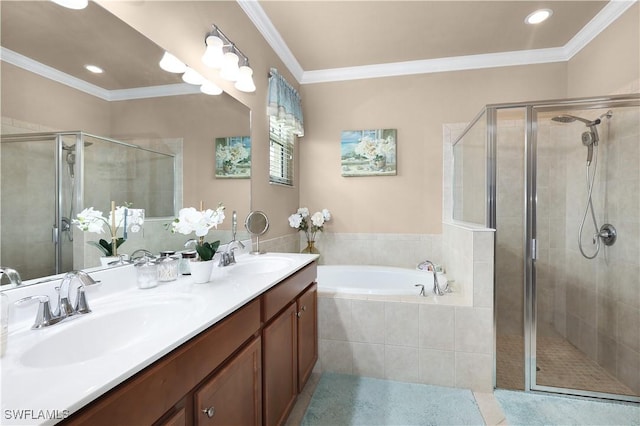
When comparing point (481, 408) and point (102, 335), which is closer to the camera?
point (102, 335)

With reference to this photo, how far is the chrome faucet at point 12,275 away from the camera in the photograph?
799 mm

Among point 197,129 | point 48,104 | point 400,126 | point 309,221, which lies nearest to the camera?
point 48,104

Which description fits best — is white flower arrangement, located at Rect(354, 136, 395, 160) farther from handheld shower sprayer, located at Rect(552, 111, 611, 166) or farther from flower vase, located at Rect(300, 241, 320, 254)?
handheld shower sprayer, located at Rect(552, 111, 611, 166)

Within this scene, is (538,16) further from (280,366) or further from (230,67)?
(280,366)

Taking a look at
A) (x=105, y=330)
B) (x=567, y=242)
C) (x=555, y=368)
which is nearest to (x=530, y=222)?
(x=567, y=242)

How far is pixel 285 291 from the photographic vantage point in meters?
1.46

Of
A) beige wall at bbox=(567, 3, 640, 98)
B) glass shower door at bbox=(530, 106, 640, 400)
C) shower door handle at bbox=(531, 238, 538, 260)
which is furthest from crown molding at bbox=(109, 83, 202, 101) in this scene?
beige wall at bbox=(567, 3, 640, 98)

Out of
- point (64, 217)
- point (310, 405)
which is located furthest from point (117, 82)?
point (310, 405)

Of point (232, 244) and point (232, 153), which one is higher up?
point (232, 153)

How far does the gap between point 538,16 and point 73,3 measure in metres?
2.91

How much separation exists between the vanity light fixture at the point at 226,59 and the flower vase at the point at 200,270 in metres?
1.17

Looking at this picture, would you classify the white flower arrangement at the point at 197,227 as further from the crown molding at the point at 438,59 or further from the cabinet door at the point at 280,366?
the crown molding at the point at 438,59

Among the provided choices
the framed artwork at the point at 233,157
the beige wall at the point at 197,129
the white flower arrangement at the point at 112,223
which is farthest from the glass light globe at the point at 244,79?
the white flower arrangement at the point at 112,223

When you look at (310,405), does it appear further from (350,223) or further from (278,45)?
(278,45)
